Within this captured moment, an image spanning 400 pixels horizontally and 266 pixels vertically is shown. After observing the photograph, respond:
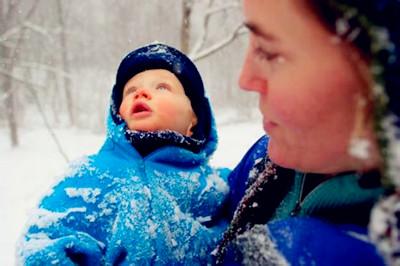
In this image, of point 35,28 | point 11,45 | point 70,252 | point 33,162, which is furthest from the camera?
point 11,45

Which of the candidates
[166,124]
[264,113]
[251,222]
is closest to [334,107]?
[264,113]

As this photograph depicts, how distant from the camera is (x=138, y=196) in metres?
1.29

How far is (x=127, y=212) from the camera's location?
4.10 feet

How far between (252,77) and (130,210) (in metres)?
0.66

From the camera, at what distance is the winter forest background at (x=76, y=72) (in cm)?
920

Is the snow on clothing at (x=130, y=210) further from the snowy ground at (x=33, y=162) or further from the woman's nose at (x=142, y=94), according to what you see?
the snowy ground at (x=33, y=162)

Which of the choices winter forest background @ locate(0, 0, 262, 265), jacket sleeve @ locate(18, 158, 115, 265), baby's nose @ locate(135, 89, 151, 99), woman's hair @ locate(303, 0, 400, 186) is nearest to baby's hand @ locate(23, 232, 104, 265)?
jacket sleeve @ locate(18, 158, 115, 265)

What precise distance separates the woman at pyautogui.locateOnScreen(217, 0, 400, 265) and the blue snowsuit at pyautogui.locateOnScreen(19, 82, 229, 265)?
39 centimetres

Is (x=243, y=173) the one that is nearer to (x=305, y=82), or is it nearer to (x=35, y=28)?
(x=305, y=82)

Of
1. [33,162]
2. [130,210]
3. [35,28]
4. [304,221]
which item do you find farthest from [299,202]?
[33,162]

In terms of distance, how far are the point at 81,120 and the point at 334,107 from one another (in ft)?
61.8

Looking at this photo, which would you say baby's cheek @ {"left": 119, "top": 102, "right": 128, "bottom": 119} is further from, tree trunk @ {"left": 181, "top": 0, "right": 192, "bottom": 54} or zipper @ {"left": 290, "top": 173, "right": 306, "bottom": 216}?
tree trunk @ {"left": 181, "top": 0, "right": 192, "bottom": 54}

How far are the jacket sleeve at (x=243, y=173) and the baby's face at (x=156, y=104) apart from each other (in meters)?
0.25

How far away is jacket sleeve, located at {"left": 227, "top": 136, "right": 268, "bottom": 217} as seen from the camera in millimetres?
1216
